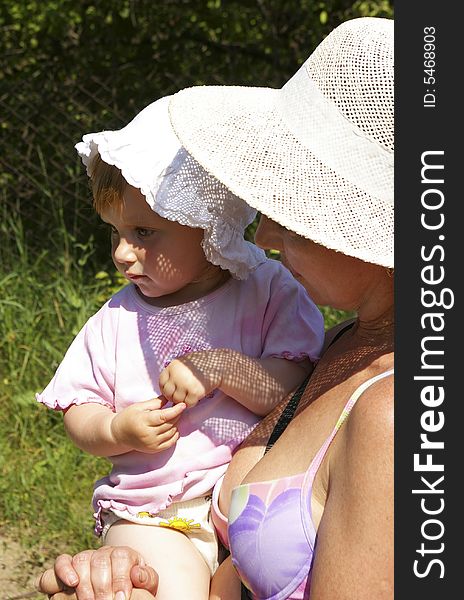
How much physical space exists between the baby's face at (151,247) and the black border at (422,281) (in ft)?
2.23

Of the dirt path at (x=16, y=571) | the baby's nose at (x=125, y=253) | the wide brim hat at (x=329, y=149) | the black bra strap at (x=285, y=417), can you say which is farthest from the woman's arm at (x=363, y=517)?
the dirt path at (x=16, y=571)

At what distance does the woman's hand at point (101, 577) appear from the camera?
2.37m

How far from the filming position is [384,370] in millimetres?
2105

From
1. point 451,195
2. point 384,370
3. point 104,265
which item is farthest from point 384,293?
point 104,265

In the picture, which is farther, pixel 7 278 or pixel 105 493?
pixel 7 278

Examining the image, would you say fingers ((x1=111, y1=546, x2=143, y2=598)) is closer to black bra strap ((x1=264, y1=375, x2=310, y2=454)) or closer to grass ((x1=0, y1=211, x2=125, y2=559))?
black bra strap ((x1=264, y1=375, x2=310, y2=454))

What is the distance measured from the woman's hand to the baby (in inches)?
3.4

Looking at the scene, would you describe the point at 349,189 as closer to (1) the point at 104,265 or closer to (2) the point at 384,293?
(2) the point at 384,293

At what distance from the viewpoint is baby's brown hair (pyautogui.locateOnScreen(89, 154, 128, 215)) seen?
2553 mm

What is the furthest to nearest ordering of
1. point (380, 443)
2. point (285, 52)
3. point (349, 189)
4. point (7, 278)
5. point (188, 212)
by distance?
point (285, 52) < point (7, 278) < point (188, 212) < point (349, 189) < point (380, 443)

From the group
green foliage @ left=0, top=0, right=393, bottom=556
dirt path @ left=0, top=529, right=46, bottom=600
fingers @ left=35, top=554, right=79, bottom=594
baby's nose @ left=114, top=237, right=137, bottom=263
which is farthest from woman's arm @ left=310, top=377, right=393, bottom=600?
green foliage @ left=0, top=0, right=393, bottom=556

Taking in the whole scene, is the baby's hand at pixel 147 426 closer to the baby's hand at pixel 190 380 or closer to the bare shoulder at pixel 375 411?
the baby's hand at pixel 190 380

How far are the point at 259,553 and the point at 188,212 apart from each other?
768mm

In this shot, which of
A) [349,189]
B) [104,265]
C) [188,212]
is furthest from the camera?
[104,265]
